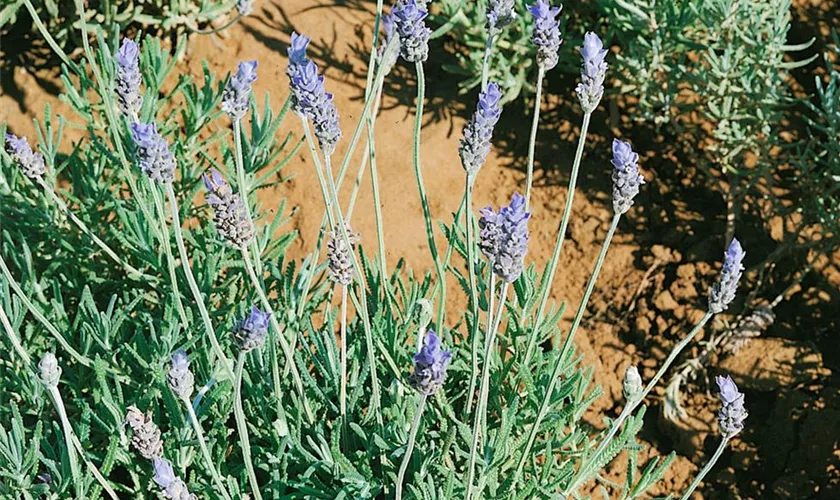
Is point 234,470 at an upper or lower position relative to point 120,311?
lower

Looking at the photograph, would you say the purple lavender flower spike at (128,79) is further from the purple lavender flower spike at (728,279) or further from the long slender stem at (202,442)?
the purple lavender flower spike at (728,279)

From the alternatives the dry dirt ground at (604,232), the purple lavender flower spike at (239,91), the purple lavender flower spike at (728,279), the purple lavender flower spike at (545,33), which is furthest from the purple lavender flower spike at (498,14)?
the dry dirt ground at (604,232)

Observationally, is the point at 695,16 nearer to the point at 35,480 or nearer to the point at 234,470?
the point at 234,470

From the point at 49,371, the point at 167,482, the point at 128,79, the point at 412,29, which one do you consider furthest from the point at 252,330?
the point at 412,29

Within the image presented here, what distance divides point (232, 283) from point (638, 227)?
57.2 inches

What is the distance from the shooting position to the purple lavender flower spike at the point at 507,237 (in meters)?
1.48

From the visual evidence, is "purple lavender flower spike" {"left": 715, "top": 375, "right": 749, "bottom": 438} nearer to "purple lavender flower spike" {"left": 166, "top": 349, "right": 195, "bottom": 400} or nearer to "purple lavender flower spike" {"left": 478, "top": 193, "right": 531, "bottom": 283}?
"purple lavender flower spike" {"left": 478, "top": 193, "right": 531, "bottom": 283}

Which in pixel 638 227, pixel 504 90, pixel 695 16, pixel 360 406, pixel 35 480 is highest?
pixel 695 16

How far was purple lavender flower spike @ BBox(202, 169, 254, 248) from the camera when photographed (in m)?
1.57

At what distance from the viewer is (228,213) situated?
1.58m

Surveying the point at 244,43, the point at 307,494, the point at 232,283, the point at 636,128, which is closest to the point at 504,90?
the point at 636,128

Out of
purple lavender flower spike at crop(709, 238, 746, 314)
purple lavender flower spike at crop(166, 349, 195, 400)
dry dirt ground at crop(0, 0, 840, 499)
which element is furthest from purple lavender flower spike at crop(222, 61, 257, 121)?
dry dirt ground at crop(0, 0, 840, 499)

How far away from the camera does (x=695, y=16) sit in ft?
10.0

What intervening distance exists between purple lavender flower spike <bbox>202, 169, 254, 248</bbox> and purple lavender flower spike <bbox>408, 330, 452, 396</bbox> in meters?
0.35
